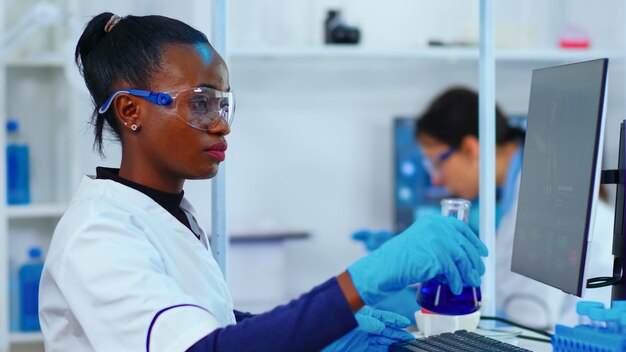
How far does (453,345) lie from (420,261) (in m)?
0.30

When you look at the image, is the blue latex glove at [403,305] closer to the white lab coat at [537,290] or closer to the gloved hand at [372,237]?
the gloved hand at [372,237]

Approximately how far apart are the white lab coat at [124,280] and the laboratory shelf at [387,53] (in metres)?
2.09

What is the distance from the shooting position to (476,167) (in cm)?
308

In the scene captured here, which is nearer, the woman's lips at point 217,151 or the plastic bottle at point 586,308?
the plastic bottle at point 586,308

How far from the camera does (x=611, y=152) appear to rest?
11.8 feet

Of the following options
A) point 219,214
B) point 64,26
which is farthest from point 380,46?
point 219,214

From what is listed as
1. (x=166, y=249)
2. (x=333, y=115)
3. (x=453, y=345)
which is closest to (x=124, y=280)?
(x=166, y=249)

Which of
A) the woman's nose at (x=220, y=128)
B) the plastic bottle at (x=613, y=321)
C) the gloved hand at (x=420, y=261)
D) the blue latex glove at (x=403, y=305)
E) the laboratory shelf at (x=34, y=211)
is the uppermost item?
the woman's nose at (x=220, y=128)

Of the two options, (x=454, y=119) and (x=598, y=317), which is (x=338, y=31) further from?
(x=598, y=317)

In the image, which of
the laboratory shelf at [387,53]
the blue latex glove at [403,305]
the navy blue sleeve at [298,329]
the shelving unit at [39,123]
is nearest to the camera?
the navy blue sleeve at [298,329]

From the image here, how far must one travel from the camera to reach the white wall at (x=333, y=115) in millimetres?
3631

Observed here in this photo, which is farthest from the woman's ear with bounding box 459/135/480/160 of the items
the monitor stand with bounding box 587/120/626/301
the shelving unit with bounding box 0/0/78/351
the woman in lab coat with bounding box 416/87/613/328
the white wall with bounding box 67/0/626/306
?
the monitor stand with bounding box 587/120/626/301

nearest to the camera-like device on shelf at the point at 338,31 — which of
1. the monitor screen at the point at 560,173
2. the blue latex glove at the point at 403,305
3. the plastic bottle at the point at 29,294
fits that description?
the blue latex glove at the point at 403,305

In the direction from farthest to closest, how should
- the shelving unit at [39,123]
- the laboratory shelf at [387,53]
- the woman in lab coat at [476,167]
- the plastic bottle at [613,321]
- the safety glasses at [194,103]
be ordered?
Answer: the laboratory shelf at [387,53] → the shelving unit at [39,123] → the woman in lab coat at [476,167] → the safety glasses at [194,103] → the plastic bottle at [613,321]
